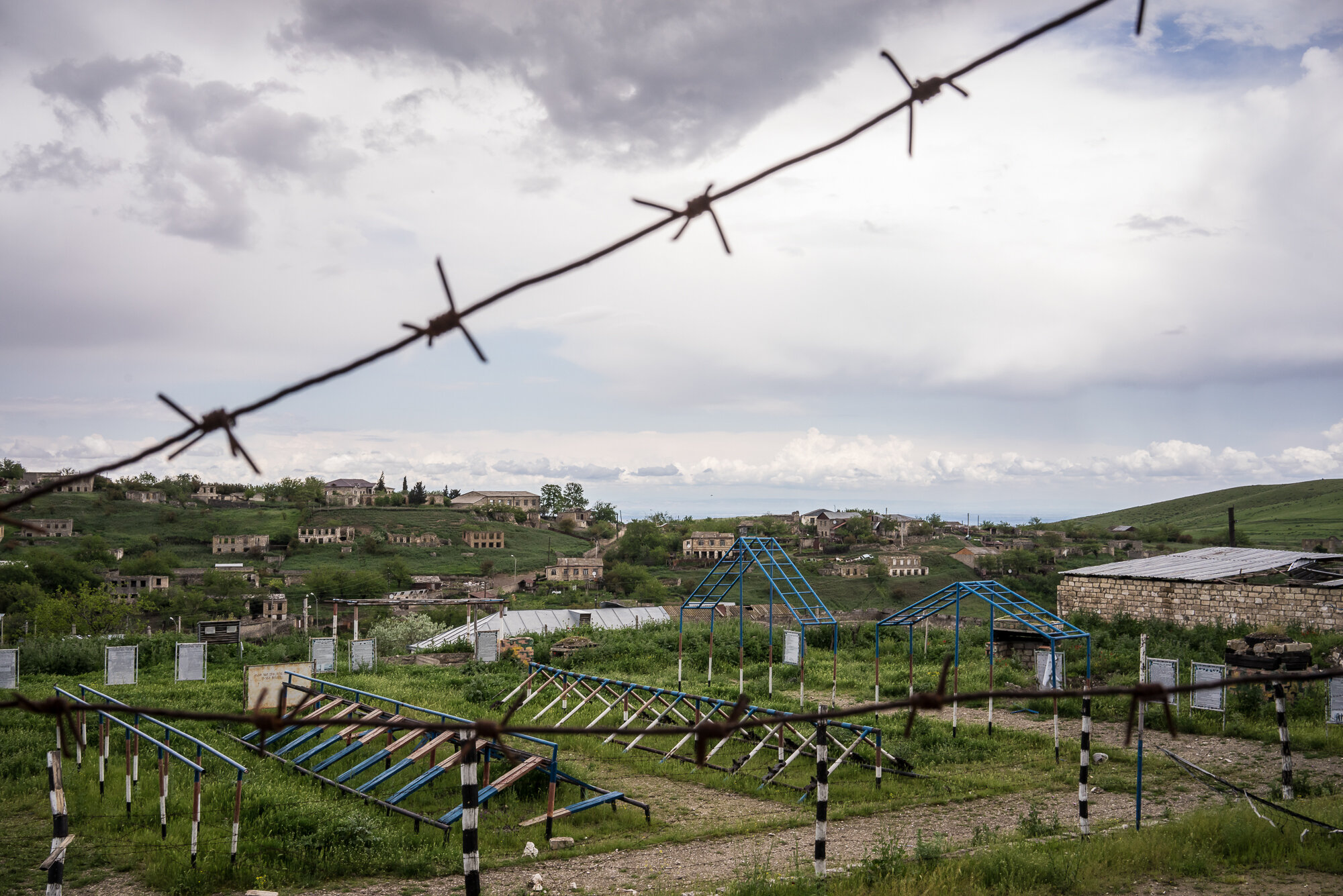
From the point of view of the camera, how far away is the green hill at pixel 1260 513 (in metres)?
83.4

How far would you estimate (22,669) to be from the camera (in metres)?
17.9

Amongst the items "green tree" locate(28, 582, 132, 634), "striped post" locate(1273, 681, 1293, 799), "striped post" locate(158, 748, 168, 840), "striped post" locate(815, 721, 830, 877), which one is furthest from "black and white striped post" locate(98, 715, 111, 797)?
"green tree" locate(28, 582, 132, 634)

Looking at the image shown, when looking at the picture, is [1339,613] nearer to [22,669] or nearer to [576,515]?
[22,669]

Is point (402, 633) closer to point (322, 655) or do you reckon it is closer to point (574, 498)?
point (322, 655)

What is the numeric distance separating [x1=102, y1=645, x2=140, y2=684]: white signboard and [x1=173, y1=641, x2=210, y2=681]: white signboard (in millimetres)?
720

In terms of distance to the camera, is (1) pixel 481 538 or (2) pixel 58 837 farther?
(1) pixel 481 538

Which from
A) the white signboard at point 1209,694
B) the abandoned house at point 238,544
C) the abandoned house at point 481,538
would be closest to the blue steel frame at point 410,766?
the white signboard at point 1209,694

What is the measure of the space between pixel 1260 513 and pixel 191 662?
11523cm

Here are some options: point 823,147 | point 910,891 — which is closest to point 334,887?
point 910,891

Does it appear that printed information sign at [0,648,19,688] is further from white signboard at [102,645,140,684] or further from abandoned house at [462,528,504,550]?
abandoned house at [462,528,504,550]

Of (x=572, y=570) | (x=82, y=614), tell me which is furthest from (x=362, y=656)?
(x=572, y=570)

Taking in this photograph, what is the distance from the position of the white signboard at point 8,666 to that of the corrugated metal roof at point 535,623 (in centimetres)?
980

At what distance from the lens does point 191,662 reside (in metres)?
16.8

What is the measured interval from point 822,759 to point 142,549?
8799 centimetres
